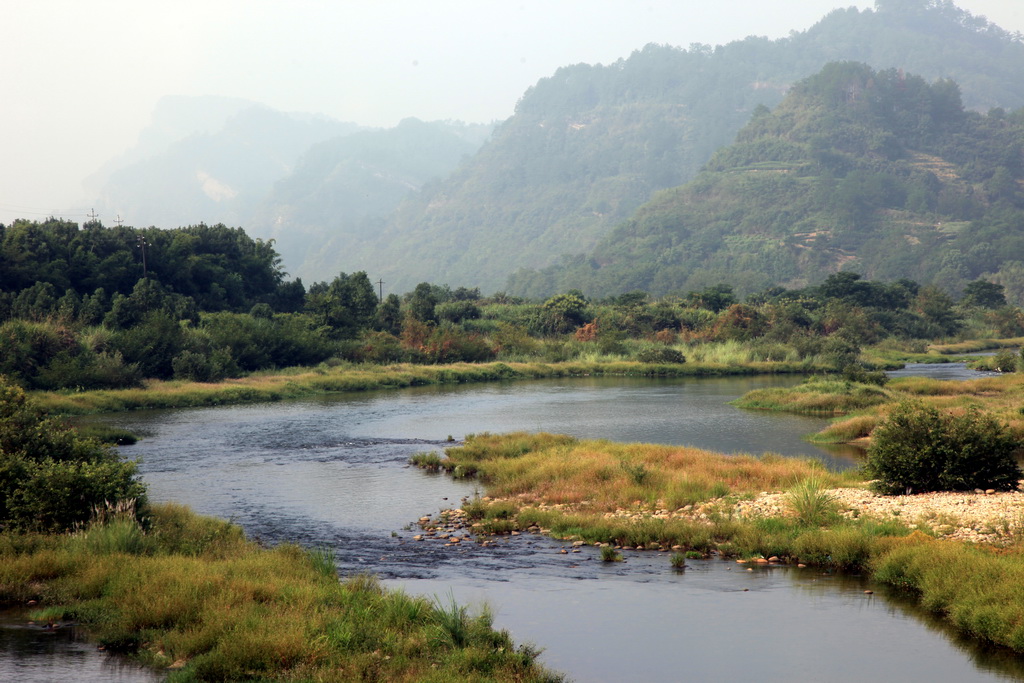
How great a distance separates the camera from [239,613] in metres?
13.6

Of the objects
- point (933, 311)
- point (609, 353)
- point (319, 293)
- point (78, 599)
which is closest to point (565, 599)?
point (78, 599)

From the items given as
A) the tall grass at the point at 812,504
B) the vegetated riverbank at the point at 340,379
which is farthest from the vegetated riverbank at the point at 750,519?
the vegetated riverbank at the point at 340,379

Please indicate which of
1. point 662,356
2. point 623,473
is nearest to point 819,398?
point 623,473

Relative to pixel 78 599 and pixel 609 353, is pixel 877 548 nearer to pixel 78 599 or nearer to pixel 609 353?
pixel 78 599

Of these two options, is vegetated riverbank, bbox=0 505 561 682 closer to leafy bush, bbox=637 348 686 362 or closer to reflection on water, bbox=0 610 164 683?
reflection on water, bbox=0 610 164 683

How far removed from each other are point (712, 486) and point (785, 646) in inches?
389

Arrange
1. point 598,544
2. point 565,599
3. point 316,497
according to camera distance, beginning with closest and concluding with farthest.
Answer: point 565,599
point 598,544
point 316,497

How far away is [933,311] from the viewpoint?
4449 inches

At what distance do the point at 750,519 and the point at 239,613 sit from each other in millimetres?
12516

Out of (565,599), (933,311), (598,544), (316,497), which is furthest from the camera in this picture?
(933,311)

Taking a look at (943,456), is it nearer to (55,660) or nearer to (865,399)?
(55,660)

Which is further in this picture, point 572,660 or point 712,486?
point 712,486

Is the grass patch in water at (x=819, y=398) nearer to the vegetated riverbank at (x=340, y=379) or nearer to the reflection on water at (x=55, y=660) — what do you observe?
the vegetated riverbank at (x=340, y=379)

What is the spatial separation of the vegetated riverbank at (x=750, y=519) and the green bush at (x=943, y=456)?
1.27 metres
